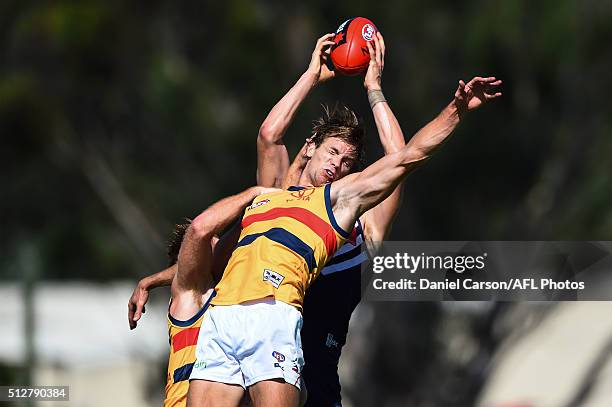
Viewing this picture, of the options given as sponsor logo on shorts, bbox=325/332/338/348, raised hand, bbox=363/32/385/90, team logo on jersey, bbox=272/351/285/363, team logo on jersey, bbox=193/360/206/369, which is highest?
raised hand, bbox=363/32/385/90

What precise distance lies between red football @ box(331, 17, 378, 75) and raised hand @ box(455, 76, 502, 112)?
1.13m

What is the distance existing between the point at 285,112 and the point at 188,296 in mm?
1269

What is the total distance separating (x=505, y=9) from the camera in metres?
18.2

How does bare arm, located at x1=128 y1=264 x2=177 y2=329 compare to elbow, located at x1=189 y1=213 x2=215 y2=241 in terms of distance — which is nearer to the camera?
elbow, located at x1=189 y1=213 x2=215 y2=241

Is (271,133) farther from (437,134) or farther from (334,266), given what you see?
(437,134)

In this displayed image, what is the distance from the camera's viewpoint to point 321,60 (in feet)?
24.2

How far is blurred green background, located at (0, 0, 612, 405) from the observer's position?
1814cm

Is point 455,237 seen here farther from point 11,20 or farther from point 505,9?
point 11,20

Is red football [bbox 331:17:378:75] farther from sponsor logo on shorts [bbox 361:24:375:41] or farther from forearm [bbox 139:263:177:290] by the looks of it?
forearm [bbox 139:263:177:290]

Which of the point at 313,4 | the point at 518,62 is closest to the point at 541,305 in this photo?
the point at 518,62

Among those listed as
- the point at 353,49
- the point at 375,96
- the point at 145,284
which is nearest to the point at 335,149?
the point at 375,96

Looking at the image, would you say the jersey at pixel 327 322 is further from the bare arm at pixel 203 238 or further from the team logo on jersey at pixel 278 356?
the team logo on jersey at pixel 278 356

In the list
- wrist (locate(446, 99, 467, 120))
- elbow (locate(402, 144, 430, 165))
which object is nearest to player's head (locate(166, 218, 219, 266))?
elbow (locate(402, 144, 430, 165))

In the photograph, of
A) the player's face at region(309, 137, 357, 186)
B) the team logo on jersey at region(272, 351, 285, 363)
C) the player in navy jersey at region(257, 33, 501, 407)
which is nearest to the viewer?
the team logo on jersey at region(272, 351, 285, 363)
